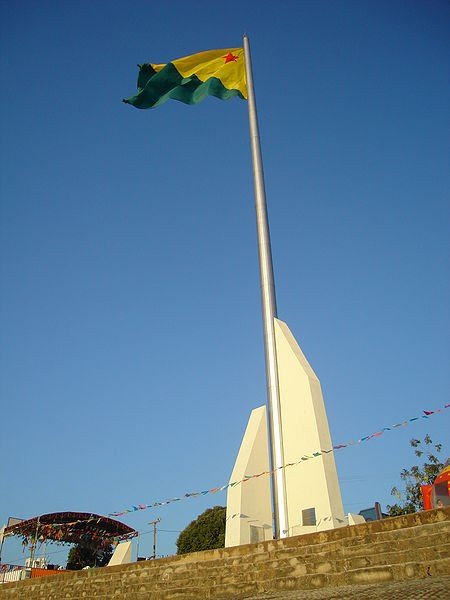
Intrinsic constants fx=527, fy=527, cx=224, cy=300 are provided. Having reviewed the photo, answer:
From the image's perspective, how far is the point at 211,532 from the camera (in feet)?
132

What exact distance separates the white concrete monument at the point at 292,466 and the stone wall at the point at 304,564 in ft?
9.89

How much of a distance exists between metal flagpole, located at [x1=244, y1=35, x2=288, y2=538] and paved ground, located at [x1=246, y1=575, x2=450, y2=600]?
5.26 meters

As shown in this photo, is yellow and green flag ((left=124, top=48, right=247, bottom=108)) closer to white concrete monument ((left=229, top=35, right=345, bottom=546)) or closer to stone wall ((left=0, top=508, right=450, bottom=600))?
white concrete monument ((left=229, top=35, right=345, bottom=546))

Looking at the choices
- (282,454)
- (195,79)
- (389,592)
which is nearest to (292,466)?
(282,454)

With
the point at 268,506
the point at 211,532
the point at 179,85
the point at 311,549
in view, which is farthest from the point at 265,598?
the point at 211,532

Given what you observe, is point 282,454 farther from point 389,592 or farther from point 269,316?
point 389,592

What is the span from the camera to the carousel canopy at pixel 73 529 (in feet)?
86.7

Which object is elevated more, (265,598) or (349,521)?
(349,521)

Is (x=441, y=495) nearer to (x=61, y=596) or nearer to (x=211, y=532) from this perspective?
(x=61, y=596)

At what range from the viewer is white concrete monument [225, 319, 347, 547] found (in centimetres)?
1093

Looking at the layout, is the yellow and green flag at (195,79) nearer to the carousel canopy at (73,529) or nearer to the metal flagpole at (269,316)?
the metal flagpole at (269,316)

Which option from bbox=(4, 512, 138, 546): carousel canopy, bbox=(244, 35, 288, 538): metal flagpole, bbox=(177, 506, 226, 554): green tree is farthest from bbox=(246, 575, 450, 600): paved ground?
bbox=(177, 506, 226, 554): green tree

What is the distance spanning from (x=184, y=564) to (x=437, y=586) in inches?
201

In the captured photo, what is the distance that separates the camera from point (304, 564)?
7.05 m
